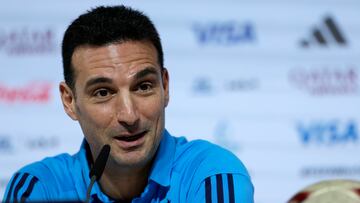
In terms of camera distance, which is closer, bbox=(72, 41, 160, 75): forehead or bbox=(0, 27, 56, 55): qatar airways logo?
bbox=(72, 41, 160, 75): forehead

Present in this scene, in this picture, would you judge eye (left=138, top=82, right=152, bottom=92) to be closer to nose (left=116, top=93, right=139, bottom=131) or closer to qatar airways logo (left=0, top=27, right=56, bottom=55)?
nose (left=116, top=93, right=139, bottom=131)

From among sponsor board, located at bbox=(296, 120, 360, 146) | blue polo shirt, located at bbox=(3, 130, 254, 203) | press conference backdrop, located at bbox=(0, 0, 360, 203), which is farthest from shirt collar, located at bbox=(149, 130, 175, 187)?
sponsor board, located at bbox=(296, 120, 360, 146)

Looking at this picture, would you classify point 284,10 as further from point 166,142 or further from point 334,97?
point 166,142

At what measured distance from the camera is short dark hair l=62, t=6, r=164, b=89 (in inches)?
69.7

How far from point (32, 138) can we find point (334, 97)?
1.65m

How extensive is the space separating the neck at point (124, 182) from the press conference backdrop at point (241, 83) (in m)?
1.70

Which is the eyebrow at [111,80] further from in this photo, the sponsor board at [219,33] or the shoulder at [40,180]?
the sponsor board at [219,33]

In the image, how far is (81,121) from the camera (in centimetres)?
185

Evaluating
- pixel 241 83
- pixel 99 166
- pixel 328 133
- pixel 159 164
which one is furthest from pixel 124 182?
pixel 328 133

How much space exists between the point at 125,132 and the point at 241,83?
2099mm

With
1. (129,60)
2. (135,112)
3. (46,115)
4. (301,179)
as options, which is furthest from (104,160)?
(301,179)

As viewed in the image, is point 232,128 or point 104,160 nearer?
point 104,160

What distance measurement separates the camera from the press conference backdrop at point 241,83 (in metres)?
3.57

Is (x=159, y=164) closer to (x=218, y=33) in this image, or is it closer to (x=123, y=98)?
(x=123, y=98)
